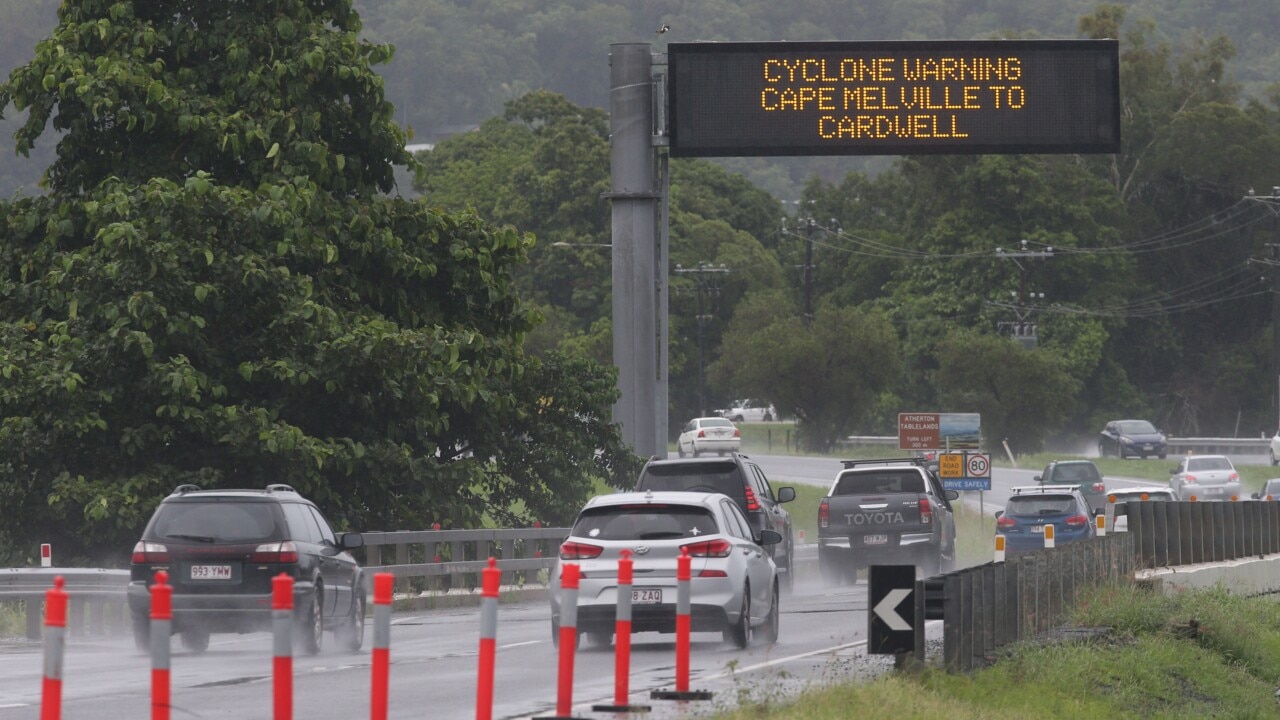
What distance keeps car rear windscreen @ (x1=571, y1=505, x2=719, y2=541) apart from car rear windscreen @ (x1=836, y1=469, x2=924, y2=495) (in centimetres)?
1471

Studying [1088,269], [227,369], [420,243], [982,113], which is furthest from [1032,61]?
[1088,269]

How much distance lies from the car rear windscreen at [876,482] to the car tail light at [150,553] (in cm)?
1623

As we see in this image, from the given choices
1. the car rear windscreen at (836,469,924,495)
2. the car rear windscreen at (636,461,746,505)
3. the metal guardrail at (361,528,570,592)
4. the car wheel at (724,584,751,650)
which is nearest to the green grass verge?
the car wheel at (724,584,751,650)

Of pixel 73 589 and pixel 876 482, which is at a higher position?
pixel 876 482

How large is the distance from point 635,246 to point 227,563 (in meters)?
13.1

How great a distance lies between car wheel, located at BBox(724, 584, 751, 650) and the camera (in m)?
19.8

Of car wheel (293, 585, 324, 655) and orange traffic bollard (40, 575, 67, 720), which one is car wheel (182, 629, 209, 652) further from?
orange traffic bollard (40, 575, 67, 720)

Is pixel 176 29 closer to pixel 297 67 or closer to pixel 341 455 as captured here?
pixel 297 67

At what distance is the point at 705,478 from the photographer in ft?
92.2

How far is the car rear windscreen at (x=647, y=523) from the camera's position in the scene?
1973 cm

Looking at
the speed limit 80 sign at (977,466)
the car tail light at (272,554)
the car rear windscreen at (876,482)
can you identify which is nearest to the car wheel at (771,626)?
the car tail light at (272,554)

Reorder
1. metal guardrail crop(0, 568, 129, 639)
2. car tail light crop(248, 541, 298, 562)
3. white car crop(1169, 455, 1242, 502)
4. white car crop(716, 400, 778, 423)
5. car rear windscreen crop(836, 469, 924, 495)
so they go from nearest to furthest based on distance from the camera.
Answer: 1. car tail light crop(248, 541, 298, 562)
2. metal guardrail crop(0, 568, 129, 639)
3. car rear windscreen crop(836, 469, 924, 495)
4. white car crop(1169, 455, 1242, 502)
5. white car crop(716, 400, 778, 423)

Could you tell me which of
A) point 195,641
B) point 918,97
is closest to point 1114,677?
point 195,641

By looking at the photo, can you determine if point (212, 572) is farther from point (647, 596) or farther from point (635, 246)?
point (635, 246)
